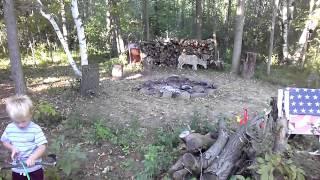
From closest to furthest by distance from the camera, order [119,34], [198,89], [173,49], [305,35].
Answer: [198,89]
[173,49]
[305,35]
[119,34]

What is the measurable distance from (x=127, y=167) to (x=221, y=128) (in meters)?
1.59

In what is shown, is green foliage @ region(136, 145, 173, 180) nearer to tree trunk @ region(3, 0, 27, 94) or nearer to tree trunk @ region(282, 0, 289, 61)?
tree trunk @ region(3, 0, 27, 94)

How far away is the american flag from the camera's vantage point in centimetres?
588

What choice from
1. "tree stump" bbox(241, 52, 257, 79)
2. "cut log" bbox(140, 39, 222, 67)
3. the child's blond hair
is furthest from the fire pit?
the child's blond hair

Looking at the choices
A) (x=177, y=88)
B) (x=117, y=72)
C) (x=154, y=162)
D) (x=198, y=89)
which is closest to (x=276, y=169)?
(x=154, y=162)

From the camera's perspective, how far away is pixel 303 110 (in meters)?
5.91

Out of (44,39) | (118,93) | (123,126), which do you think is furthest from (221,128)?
(44,39)

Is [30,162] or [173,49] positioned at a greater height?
[173,49]

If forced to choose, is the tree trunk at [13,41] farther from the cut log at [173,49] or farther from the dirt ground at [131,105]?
the cut log at [173,49]

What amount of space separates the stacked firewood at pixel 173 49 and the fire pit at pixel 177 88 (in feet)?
9.03

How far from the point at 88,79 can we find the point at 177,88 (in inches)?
104

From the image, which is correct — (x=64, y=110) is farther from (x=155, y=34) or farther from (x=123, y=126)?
(x=155, y=34)

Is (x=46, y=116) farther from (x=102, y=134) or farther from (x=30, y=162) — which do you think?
(x=30, y=162)

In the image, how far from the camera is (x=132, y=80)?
11484 mm
